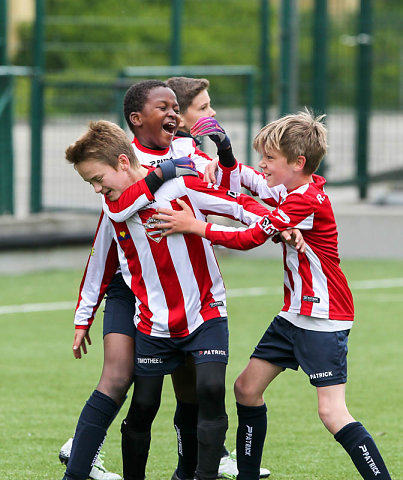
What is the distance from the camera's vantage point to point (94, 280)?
478cm

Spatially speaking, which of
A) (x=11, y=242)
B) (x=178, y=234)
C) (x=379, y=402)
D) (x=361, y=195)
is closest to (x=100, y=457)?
(x=178, y=234)

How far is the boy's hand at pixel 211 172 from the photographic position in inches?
178

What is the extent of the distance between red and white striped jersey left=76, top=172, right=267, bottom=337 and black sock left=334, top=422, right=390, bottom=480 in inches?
28.1

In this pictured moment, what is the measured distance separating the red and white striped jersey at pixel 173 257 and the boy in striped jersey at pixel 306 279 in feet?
0.33

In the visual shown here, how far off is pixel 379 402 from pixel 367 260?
5859 millimetres

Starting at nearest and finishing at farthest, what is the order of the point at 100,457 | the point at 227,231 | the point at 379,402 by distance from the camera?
the point at 227,231
the point at 100,457
the point at 379,402

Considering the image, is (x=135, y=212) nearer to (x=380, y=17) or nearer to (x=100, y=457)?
(x=100, y=457)

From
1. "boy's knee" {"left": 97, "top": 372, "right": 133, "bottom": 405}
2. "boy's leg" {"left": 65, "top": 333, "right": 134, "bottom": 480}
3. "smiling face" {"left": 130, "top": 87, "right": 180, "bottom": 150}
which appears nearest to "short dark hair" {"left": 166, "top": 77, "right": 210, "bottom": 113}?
"smiling face" {"left": 130, "top": 87, "right": 180, "bottom": 150}

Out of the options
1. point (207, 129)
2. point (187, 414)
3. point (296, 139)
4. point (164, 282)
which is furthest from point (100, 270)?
point (296, 139)

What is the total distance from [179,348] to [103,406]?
405mm

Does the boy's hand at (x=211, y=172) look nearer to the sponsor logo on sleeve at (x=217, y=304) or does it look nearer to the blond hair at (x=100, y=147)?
the blond hair at (x=100, y=147)

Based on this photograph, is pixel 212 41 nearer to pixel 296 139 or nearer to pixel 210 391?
pixel 296 139

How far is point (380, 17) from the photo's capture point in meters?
13.7

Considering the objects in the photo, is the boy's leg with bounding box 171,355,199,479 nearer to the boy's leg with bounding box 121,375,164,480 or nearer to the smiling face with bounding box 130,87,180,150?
the boy's leg with bounding box 121,375,164,480
